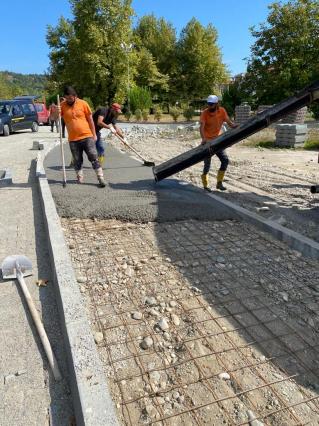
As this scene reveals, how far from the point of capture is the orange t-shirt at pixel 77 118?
646cm

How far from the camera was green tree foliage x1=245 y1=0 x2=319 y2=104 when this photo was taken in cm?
2505

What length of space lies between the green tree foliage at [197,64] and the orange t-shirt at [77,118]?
42.2 m

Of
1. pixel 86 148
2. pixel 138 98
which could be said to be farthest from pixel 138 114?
pixel 86 148

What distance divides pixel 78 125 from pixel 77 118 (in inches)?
4.7

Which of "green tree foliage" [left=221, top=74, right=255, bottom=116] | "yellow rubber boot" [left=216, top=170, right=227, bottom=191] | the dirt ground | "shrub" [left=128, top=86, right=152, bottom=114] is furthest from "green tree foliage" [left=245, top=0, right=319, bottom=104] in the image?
"yellow rubber boot" [left=216, top=170, right=227, bottom=191]

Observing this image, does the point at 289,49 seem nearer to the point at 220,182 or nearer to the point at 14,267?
the point at 220,182

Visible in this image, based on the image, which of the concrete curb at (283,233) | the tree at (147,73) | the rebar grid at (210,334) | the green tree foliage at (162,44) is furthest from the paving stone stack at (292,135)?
the green tree foliage at (162,44)

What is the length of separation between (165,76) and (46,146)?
3394cm

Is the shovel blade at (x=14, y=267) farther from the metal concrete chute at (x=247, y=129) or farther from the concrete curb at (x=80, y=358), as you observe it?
the metal concrete chute at (x=247, y=129)

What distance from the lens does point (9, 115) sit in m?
19.8

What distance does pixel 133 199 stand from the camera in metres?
5.97

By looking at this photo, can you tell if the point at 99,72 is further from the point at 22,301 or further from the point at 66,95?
the point at 22,301

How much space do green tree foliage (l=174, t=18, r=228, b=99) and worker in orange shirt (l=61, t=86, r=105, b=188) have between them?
42.2 m

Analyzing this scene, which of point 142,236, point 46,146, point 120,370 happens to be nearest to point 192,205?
point 142,236
